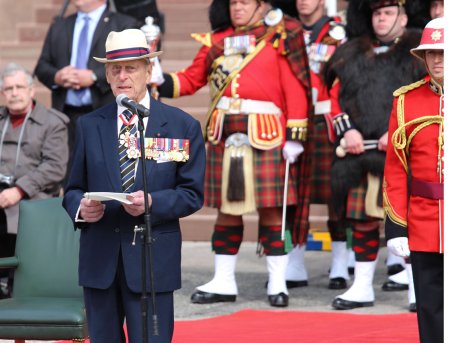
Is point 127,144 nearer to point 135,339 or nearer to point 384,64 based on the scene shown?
point 135,339

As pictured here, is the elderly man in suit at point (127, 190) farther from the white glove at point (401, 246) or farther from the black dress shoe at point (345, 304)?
the black dress shoe at point (345, 304)

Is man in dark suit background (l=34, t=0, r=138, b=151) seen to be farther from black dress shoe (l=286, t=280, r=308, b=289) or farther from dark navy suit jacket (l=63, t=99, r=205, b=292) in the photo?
dark navy suit jacket (l=63, t=99, r=205, b=292)

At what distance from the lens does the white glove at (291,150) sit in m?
8.55

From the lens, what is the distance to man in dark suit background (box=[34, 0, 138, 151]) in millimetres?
9422

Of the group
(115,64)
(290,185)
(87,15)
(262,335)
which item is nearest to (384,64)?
(290,185)

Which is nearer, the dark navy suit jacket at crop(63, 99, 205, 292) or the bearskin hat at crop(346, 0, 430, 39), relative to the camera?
the dark navy suit jacket at crop(63, 99, 205, 292)

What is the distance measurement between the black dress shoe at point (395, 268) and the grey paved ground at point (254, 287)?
7 centimetres

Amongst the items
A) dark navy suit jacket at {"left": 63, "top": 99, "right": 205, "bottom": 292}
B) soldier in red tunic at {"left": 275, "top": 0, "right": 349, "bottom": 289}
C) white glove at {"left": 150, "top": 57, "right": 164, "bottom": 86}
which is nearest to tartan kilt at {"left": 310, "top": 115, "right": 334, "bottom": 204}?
soldier in red tunic at {"left": 275, "top": 0, "right": 349, "bottom": 289}

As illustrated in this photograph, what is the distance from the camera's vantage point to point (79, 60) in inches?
380

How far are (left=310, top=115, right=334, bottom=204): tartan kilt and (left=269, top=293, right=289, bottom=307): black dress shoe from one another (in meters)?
1.00

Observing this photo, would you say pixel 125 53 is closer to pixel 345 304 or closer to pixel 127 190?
pixel 127 190

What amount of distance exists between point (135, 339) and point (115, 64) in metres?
1.14

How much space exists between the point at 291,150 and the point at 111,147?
3.20 metres

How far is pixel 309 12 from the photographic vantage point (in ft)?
30.9
